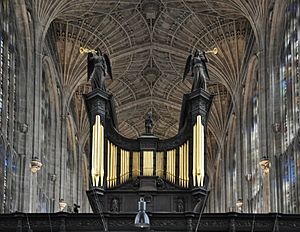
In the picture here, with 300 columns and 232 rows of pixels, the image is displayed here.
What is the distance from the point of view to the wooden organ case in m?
38.1

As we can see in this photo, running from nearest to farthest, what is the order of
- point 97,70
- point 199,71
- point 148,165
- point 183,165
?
1. point 183,165
2. point 148,165
3. point 199,71
4. point 97,70

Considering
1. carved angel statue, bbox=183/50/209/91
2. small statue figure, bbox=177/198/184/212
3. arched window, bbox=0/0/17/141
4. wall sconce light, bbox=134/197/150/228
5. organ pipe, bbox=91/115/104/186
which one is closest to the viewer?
wall sconce light, bbox=134/197/150/228

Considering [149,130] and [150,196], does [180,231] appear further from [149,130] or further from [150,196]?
[149,130]

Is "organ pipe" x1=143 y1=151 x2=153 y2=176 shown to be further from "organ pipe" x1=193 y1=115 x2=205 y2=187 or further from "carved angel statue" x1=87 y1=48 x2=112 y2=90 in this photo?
"carved angel statue" x1=87 y1=48 x2=112 y2=90

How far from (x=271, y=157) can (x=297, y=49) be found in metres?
6.50

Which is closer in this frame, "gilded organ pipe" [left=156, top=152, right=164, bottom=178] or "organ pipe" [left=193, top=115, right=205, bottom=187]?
"organ pipe" [left=193, top=115, right=205, bottom=187]

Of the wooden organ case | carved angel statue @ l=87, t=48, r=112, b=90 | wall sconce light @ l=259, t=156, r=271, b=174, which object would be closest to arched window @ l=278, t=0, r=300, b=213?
wall sconce light @ l=259, t=156, r=271, b=174

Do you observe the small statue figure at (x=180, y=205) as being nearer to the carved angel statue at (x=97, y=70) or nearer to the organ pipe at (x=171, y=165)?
the organ pipe at (x=171, y=165)

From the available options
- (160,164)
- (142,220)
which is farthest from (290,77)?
(142,220)

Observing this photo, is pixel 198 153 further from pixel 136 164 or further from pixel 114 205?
pixel 114 205

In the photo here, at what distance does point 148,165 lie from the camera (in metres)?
39.7

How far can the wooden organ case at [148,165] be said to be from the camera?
38094 millimetres

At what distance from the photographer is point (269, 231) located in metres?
31.4

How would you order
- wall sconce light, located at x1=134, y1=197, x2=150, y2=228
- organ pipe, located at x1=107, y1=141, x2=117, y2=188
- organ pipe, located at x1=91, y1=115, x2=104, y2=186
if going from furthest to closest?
1. organ pipe, located at x1=107, y1=141, x2=117, y2=188
2. organ pipe, located at x1=91, y1=115, x2=104, y2=186
3. wall sconce light, located at x1=134, y1=197, x2=150, y2=228
